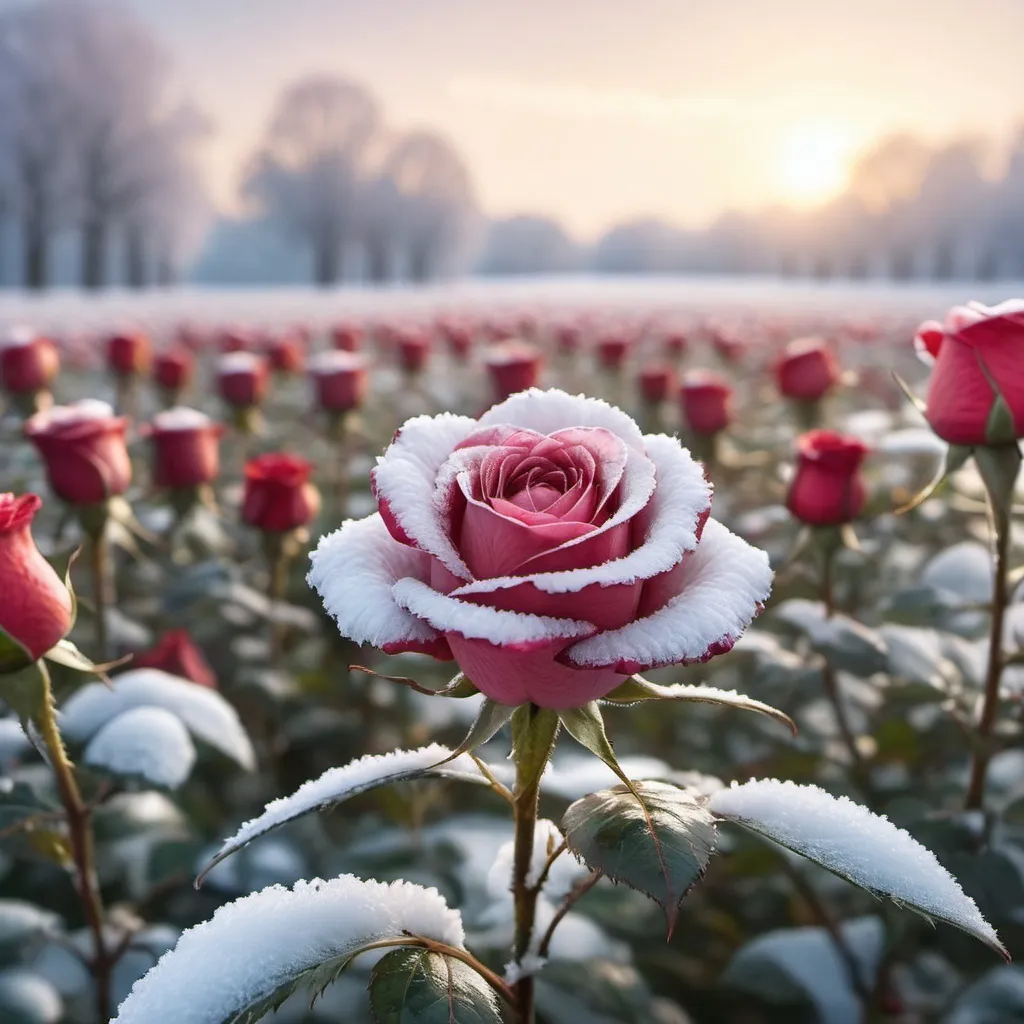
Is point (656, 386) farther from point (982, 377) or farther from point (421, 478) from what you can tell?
point (421, 478)

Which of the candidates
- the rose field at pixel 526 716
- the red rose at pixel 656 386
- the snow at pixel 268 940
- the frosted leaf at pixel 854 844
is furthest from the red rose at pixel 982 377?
the red rose at pixel 656 386

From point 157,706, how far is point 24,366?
1757 millimetres

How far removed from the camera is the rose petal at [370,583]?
1.95 feet

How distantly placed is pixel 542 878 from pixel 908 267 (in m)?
51.0

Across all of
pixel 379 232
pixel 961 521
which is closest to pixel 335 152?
pixel 379 232

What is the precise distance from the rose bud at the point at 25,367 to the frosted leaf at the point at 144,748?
1.80 metres

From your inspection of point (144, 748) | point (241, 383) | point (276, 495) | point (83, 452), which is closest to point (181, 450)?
point (276, 495)

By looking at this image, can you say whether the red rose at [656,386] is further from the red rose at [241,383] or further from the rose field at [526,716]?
the red rose at [241,383]

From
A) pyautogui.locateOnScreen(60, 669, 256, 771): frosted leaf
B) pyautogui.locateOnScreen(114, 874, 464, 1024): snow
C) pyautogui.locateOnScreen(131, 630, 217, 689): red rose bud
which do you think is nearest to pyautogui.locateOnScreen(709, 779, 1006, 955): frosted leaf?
pyautogui.locateOnScreen(114, 874, 464, 1024): snow

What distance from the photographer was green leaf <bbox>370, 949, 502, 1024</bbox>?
2.09 feet

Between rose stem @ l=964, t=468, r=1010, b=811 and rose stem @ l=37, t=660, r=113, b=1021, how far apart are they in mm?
1028

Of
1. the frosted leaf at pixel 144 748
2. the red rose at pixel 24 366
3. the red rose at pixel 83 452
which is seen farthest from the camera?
the red rose at pixel 24 366

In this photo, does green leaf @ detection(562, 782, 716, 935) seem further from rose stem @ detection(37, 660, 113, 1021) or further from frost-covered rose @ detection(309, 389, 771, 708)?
rose stem @ detection(37, 660, 113, 1021)

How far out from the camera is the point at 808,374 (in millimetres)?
2479
